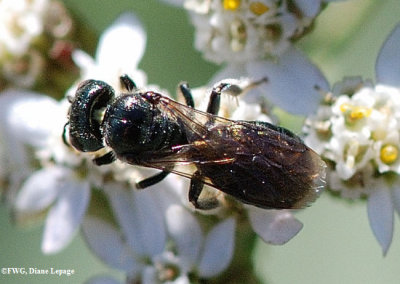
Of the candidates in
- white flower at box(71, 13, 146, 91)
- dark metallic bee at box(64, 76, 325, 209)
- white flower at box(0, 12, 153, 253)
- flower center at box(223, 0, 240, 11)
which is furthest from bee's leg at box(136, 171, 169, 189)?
flower center at box(223, 0, 240, 11)

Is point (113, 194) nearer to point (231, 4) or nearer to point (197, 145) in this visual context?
point (197, 145)

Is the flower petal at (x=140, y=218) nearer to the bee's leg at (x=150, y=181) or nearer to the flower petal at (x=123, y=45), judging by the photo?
the bee's leg at (x=150, y=181)

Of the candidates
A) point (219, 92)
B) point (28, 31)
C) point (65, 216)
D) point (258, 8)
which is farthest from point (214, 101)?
point (28, 31)

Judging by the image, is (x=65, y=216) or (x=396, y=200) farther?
(x=65, y=216)

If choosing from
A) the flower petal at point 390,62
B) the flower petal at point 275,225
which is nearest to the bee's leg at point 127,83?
the flower petal at point 275,225

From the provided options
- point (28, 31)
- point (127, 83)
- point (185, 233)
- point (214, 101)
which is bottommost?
point (185, 233)

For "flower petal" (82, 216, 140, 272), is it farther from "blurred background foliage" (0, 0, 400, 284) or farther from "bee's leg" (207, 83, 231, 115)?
"bee's leg" (207, 83, 231, 115)

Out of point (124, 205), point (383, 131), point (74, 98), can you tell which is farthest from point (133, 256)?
point (383, 131)

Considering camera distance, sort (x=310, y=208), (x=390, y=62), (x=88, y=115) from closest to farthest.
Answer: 1. (x=88, y=115)
2. (x=390, y=62)
3. (x=310, y=208)
